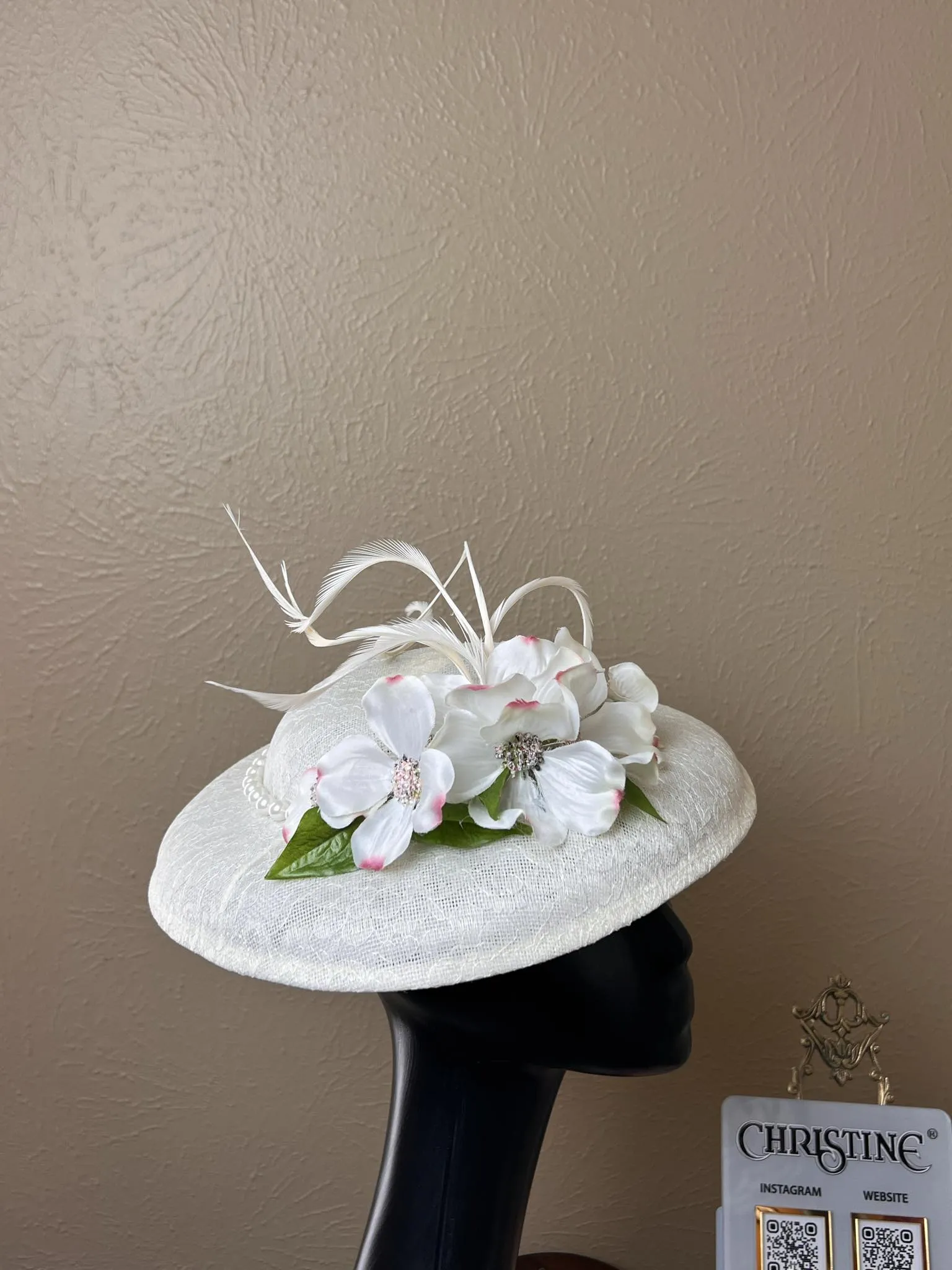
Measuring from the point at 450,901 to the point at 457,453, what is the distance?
0.67 meters

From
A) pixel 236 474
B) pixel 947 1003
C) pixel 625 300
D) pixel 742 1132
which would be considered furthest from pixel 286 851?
pixel 947 1003

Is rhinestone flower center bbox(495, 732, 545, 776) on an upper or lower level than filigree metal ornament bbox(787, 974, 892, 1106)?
upper

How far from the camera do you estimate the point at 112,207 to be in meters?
1.23

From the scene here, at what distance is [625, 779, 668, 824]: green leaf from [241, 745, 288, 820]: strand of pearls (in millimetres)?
256

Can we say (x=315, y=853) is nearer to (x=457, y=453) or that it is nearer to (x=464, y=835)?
(x=464, y=835)

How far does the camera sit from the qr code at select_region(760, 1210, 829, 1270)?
861 mm

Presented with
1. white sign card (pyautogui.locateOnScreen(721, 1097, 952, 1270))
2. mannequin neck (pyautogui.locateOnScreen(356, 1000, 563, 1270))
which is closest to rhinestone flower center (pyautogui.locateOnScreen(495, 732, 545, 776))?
mannequin neck (pyautogui.locateOnScreen(356, 1000, 563, 1270))

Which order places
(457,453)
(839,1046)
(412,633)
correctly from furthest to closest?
1. (457,453)
2. (839,1046)
3. (412,633)

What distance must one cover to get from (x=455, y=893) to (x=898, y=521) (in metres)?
0.78

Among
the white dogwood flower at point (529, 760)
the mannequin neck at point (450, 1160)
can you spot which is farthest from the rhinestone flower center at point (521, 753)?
the mannequin neck at point (450, 1160)

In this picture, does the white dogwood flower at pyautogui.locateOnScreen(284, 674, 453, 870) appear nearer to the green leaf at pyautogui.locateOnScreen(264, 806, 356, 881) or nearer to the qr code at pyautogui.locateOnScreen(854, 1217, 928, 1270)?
the green leaf at pyautogui.locateOnScreen(264, 806, 356, 881)

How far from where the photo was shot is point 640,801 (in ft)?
2.46

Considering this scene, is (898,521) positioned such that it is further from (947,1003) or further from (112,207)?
(112,207)

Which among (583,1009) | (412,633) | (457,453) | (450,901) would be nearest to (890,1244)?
(583,1009)
